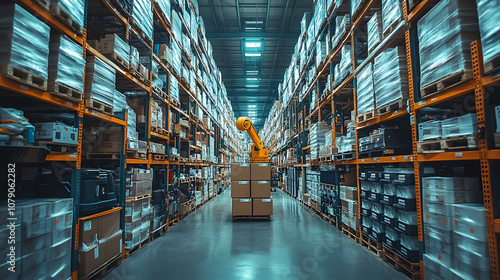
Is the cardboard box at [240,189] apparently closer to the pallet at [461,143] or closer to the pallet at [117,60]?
the pallet at [117,60]

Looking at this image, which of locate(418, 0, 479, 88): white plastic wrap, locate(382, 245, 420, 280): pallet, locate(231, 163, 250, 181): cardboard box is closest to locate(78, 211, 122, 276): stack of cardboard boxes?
locate(231, 163, 250, 181): cardboard box

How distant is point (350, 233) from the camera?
5.62 meters

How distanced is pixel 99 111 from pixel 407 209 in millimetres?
4402

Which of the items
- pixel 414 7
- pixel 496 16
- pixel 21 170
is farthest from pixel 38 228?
pixel 414 7

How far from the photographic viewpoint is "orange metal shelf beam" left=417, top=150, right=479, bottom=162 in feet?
8.73

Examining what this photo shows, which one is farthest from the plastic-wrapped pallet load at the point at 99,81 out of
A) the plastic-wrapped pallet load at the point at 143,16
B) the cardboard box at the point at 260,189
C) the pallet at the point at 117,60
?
the cardboard box at the point at 260,189

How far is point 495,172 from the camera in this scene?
248 cm

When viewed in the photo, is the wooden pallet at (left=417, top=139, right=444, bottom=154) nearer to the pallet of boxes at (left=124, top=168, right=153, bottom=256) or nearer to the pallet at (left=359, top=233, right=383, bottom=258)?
the pallet at (left=359, top=233, right=383, bottom=258)

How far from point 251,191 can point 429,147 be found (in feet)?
16.6

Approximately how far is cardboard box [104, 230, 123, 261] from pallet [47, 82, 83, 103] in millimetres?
1998

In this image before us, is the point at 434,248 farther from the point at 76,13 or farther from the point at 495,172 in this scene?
the point at 76,13

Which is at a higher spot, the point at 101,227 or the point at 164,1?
the point at 164,1

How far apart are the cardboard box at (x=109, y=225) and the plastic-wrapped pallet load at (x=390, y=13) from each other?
5014mm

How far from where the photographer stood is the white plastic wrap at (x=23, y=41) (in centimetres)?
243
